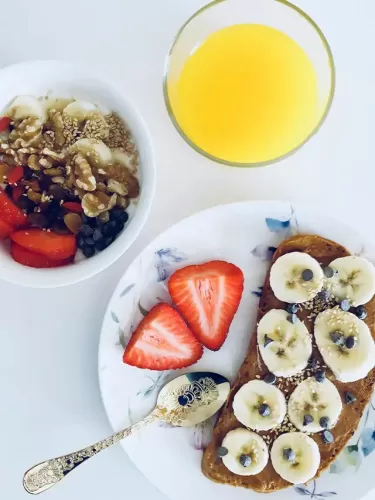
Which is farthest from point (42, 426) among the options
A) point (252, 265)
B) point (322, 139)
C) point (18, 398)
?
point (322, 139)

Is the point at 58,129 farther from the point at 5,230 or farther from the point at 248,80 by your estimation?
the point at 248,80

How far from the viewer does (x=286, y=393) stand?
4.72 ft

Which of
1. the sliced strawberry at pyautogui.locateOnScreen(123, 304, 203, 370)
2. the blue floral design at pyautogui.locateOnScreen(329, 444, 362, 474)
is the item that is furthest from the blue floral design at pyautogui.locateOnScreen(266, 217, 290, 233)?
the blue floral design at pyautogui.locateOnScreen(329, 444, 362, 474)

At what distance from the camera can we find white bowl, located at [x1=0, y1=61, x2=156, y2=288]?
4.17 feet

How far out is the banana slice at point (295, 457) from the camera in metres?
1.40

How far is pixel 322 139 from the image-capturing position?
1.43 metres

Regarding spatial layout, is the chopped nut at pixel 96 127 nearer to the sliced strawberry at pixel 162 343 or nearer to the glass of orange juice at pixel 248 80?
the glass of orange juice at pixel 248 80

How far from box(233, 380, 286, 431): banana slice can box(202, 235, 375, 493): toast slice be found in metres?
0.02

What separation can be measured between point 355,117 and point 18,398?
0.91 meters

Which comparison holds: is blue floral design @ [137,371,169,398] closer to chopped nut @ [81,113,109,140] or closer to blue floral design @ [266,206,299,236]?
blue floral design @ [266,206,299,236]

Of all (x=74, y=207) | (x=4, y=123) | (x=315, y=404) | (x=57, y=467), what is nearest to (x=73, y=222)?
(x=74, y=207)

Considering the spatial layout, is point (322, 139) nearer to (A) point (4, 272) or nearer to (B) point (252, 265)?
(B) point (252, 265)

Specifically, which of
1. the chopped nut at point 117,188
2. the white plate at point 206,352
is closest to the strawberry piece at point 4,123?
the chopped nut at point 117,188

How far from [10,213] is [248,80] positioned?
514mm
